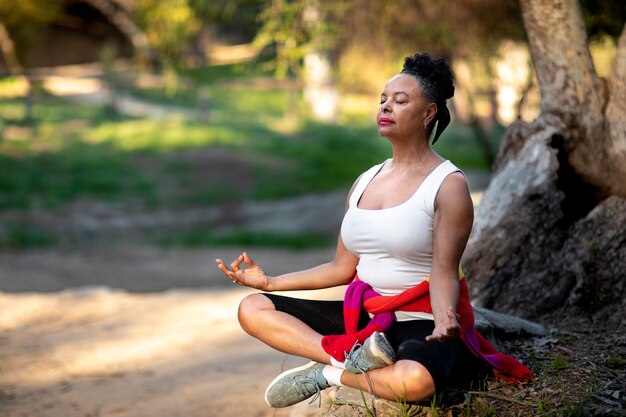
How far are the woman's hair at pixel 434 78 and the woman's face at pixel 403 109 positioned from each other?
22mm

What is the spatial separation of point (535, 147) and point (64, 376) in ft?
9.12

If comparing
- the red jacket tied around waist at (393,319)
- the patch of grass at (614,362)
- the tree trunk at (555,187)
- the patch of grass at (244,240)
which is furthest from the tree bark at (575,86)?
the patch of grass at (244,240)

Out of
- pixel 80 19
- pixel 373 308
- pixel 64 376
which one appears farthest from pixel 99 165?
pixel 80 19

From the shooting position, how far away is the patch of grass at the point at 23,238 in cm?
971

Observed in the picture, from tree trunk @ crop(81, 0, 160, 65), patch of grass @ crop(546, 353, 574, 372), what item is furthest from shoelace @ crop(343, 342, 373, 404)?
tree trunk @ crop(81, 0, 160, 65)

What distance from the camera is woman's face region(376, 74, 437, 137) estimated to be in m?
3.04

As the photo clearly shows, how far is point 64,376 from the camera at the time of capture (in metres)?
4.52

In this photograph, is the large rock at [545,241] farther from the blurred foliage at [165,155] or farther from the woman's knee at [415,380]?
the blurred foliage at [165,155]

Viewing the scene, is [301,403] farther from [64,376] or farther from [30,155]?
[30,155]

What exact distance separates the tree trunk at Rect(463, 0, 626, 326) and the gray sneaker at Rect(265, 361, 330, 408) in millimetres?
1671

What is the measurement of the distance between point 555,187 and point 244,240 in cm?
635

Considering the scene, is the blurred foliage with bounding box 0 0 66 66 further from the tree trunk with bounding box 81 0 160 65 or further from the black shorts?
the black shorts

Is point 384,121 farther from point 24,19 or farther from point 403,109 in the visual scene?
point 24,19

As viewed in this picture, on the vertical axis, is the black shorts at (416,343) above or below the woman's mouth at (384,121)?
below
